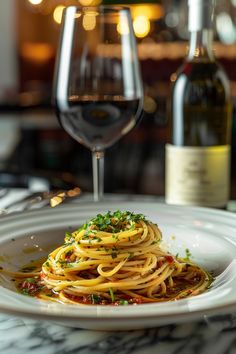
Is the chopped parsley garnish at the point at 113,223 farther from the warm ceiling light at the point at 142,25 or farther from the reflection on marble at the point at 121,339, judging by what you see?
the warm ceiling light at the point at 142,25

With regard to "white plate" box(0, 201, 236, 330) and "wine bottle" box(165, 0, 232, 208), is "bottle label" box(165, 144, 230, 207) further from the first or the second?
"white plate" box(0, 201, 236, 330)

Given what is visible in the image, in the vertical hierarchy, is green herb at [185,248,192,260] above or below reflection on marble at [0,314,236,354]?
above

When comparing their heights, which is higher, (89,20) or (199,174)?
(89,20)

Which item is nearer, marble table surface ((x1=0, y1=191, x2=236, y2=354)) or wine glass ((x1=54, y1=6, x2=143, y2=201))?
marble table surface ((x1=0, y1=191, x2=236, y2=354))

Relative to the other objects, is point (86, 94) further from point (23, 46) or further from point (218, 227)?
point (23, 46)

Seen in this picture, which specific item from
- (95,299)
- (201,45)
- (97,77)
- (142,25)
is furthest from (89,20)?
(142,25)

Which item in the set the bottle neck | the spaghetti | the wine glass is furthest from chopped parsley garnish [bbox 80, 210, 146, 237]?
the bottle neck

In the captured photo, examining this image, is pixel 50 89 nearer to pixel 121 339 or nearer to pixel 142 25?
pixel 142 25
